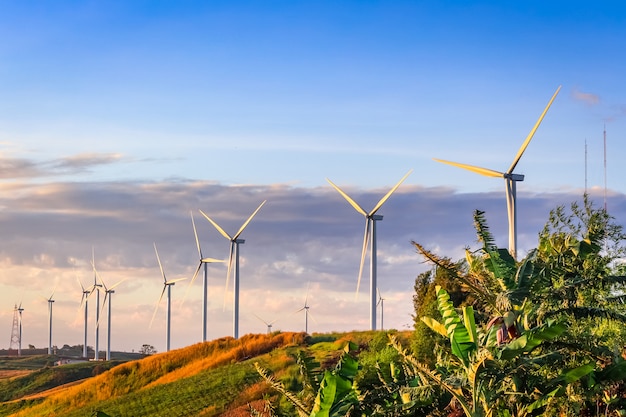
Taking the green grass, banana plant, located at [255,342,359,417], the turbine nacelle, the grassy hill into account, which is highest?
the turbine nacelle

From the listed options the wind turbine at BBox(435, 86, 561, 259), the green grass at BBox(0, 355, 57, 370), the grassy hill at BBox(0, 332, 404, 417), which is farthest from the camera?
the green grass at BBox(0, 355, 57, 370)

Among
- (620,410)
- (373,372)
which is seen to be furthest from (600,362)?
(373,372)

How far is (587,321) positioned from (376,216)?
4304cm

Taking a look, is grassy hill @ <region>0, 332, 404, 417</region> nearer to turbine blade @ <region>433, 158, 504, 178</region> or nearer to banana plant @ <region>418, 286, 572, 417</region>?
turbine blade @ <region>433, 158, 504, 178</region>

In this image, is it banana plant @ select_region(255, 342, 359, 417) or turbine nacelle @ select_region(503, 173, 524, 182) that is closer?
banana plant @ select_region(255, 342, 359, 417)

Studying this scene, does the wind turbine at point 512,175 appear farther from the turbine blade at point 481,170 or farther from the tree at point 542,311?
the tree at point 542,311

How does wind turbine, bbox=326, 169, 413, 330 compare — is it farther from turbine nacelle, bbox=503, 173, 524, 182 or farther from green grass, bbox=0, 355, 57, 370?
green grass, bbox=0, 355, 57, 370

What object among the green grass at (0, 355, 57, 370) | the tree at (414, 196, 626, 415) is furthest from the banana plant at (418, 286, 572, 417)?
the green grass at (0, 355, 57, 370)

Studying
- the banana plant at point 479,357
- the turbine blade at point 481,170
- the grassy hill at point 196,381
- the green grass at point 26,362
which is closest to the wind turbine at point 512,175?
the turbine blade at point 481,170

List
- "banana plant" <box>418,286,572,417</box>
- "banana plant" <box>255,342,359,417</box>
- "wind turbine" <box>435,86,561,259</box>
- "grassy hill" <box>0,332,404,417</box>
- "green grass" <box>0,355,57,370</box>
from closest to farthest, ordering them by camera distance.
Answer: "banana plant" <box>418,286,572,417</box> < "banana plant" <box>255,342,359,417</box> < "wind turbine" <box>435,86,561,259</box> < "grassy hill" <box>0,332,404,417</box> < "green grass" <box>0,355,57,370</box>

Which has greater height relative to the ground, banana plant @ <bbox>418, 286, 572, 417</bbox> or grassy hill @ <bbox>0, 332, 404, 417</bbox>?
banana plant @ <bbox>418, 286, 572, 417</bbox>

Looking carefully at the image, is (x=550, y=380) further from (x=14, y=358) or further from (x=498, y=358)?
(x=14, y=358)

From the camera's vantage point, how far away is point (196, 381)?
2388 inches

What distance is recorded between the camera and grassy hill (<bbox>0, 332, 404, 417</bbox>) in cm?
5362
